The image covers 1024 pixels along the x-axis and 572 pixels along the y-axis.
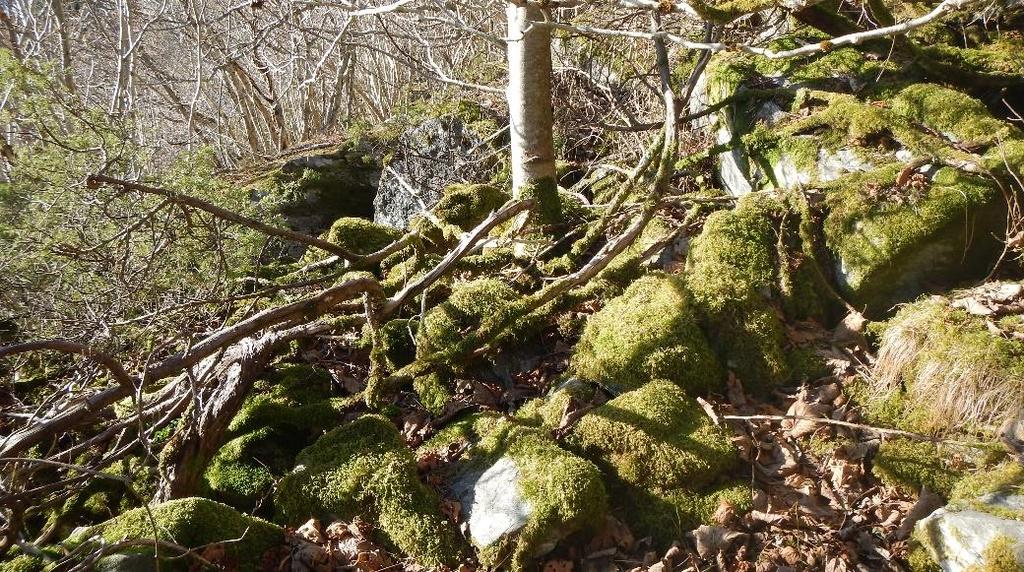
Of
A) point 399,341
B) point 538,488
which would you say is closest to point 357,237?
point 399,341

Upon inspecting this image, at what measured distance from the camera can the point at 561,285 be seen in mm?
4801

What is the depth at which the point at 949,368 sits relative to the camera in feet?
11.2

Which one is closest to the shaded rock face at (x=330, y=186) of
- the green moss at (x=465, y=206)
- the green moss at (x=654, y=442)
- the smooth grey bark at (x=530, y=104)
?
the green moss at (x=465, y=206)

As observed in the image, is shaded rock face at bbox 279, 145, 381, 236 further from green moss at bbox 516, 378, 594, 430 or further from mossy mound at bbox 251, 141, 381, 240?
green moss at bbox 516, 378, 594, 430

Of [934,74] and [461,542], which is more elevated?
[934,74]

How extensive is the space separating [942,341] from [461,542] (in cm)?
284

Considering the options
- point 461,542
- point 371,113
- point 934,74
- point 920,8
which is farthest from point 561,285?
point 371,113

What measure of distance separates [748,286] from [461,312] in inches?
81.3

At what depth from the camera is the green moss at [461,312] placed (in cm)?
462

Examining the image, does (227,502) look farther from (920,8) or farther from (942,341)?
(920,8)

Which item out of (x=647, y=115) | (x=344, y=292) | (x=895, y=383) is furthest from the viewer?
(x=647, y=115)

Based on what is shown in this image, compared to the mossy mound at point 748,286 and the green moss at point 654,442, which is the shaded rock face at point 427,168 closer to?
the mossy mound at point 748,286

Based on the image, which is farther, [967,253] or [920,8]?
[920,8]

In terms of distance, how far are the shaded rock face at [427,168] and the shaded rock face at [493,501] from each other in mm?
6113
